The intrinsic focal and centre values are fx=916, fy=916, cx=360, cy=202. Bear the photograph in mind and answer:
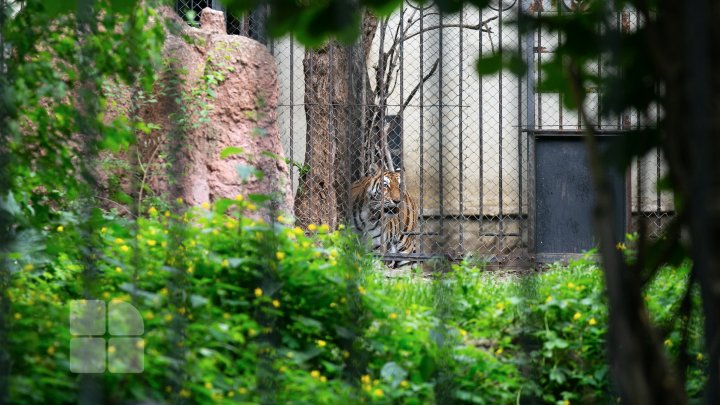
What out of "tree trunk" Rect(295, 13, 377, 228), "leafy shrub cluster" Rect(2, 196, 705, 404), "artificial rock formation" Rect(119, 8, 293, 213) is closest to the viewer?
"leafy shrub cluster" Rect(2, 196, 705, 404)

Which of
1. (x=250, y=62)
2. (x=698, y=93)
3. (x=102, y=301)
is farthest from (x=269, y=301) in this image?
(x=250, y=62)

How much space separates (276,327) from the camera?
9.57ft

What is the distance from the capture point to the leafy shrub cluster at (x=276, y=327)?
2416 millimetres

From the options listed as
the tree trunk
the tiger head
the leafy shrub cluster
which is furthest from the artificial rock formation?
the tiger head

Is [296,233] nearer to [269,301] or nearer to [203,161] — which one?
[269,301]

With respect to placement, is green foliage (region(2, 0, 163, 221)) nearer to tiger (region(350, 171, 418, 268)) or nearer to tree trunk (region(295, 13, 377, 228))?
tree trunk (region(295, 13, 377, 228))

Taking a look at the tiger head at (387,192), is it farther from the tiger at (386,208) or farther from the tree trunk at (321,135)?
the tree trunk at (321,135)

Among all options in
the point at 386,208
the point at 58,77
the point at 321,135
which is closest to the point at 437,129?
the point at 321,135

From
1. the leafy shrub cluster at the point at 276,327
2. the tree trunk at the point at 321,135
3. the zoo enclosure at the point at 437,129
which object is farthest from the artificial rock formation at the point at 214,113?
the leafy shrub cluster at the point at 276,327

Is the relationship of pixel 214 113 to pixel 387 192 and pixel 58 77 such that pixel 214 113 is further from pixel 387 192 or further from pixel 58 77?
pixel 387 192

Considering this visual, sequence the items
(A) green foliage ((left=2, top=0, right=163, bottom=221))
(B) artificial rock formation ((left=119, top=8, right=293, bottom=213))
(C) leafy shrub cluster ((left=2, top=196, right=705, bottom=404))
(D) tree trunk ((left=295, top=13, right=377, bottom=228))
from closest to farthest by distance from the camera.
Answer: (C) leafy shrub cluster ((left=2, top=196, right=705, bottom=404)) → (A) green foliage ((left=2, top=0, right=163, bottom=221)) → (B) artificial rock formation ((left=119, top=8, right=293, bottom=213)) → (D) tree trunk ((left=295, top=13, right=377, bottom=228))

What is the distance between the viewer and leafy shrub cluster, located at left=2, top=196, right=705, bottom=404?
7.93ft

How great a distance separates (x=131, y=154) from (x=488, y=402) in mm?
3108

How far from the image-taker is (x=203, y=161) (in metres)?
5.88
